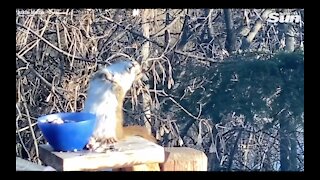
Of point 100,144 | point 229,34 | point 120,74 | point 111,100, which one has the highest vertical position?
point 229,34

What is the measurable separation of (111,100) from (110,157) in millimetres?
281

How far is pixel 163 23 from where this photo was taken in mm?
3135

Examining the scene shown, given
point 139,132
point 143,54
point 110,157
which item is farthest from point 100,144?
point 143,54

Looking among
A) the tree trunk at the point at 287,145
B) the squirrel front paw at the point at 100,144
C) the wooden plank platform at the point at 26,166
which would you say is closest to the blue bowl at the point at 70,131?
the squirrel front paw at the point at 100,144

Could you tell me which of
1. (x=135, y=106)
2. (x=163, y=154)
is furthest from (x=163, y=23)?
(x=163, y=154)

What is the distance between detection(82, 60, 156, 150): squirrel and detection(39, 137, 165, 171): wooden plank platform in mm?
45

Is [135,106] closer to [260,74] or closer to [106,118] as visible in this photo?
[106,118]

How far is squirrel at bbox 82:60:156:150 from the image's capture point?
3.07 metres

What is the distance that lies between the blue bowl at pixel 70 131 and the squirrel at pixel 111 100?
0.11 feet

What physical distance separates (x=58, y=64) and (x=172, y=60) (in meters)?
0.57

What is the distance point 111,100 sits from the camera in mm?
3086

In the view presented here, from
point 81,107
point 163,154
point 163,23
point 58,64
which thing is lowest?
point 163,154

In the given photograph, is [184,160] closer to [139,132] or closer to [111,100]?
[139,132]

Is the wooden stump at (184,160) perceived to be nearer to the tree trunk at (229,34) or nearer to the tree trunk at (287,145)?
the tree trunk at (287,145)
